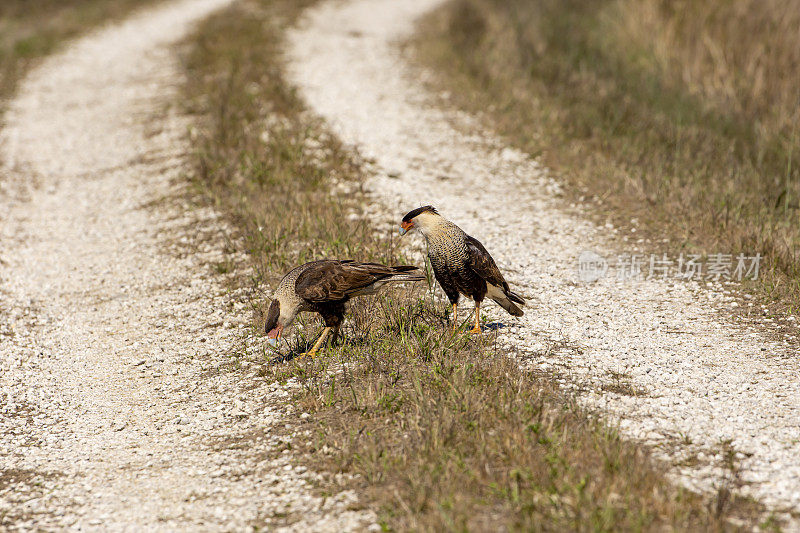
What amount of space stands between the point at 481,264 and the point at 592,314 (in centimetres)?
172

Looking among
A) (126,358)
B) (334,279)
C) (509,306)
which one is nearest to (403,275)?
(334,279)

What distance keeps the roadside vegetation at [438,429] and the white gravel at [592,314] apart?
0.45 meters

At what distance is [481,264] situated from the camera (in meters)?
6.29

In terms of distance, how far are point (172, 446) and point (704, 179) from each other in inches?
315

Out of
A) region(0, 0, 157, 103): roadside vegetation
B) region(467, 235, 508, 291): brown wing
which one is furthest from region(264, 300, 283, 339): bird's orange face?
region(0, 0, 157, 103): roadside vegetation

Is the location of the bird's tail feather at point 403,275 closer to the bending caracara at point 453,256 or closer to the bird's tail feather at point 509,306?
the bending caracara at point 453,256

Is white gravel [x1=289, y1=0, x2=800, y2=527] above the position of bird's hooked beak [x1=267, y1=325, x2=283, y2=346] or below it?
below

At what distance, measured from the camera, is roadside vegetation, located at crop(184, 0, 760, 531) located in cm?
428

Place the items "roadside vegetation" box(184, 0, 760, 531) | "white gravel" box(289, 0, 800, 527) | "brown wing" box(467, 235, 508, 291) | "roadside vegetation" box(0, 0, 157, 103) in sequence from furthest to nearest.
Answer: "roadside vegetation" box(0, 0, 157, 103) → "brown wing" box(467, 235, 508, 291) → "white gravel" box(289, 0, 800, 527) → "roadside vegetation" box(184, 0, 760, 531)

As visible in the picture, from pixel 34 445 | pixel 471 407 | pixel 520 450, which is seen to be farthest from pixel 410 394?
pixel 34 445

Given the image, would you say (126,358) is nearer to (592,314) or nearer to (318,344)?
(318,344)

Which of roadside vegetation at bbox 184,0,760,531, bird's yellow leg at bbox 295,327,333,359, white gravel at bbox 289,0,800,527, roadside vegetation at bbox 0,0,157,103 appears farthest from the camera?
roadside vegetation at bbox 0,0,157,103

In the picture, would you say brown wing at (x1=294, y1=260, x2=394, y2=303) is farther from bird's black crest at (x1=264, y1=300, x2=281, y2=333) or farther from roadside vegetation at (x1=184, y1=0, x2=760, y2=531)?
roadside vegetation at (x1=184, y1=0, x2=760, y2=531)

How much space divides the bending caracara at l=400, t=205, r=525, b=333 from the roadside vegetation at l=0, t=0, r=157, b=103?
14286 millimetres
